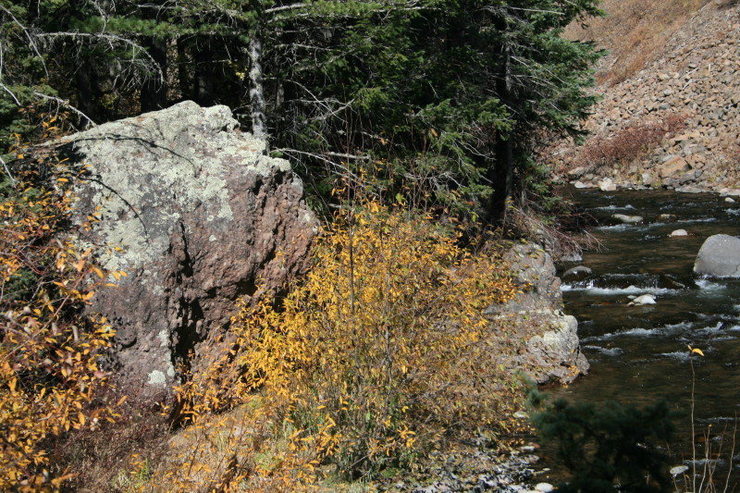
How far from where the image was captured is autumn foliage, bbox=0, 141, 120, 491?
12.8 feet

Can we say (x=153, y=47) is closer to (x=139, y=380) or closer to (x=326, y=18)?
(x=326, y=18)

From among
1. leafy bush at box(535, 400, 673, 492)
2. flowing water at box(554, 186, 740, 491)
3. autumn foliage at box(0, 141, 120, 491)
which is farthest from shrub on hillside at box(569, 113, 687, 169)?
leafy bush at box(535, 400, 673, 492)

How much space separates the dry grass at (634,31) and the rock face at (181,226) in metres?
31.1

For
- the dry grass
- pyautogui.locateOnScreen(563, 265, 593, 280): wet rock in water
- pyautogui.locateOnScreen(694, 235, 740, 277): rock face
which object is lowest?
pyautogui.locateOnScreen(563, 265, 593, 280): wet rock in water

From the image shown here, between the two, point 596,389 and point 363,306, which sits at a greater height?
point 363,306

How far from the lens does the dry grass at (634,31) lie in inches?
1476

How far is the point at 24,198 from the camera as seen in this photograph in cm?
600

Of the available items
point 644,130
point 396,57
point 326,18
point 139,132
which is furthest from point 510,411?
point 644,130

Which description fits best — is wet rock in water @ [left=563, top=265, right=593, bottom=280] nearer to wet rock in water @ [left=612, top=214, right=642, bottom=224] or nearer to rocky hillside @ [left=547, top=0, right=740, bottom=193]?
wet rock in water @ [left=612, top=214, right=642, bottom=224]

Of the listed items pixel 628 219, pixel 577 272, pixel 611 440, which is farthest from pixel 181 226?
pixel 628 219

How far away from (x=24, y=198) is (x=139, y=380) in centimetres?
198

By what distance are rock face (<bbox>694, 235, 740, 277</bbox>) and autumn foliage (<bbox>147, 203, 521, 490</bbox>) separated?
9.40m

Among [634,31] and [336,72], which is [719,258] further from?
[634,31]

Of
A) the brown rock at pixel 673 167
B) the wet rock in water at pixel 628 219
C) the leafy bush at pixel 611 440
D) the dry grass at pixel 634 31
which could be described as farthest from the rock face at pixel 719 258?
the dry grass at pixel 634 31
